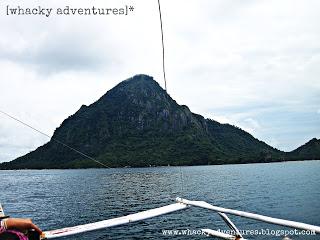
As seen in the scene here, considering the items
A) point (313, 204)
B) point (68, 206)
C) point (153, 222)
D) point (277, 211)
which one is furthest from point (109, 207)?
point (313, 204)

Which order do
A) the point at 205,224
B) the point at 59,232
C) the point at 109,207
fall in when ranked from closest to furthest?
1. the point at 59,232
2. the point at 205,224
3. the point at 109,207

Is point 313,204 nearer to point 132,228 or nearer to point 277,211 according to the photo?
point 277,211

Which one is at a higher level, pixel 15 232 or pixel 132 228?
pixel 15 232

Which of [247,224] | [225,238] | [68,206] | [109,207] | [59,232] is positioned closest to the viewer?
[59,232]

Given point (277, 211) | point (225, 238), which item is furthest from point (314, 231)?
point (277, 211)

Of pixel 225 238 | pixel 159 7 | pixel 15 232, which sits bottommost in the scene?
pixel 225 238

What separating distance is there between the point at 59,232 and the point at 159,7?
23.4 feet

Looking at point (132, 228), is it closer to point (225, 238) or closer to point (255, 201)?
point (225, 238)

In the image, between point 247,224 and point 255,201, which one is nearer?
point 247,224

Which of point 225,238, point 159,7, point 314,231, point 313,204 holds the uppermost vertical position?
point 159,7

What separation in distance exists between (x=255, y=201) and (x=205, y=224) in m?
28.3

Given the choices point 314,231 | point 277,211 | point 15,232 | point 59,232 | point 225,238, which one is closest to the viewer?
point 15,232

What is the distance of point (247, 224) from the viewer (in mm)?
38062

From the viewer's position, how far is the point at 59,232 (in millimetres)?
8703
